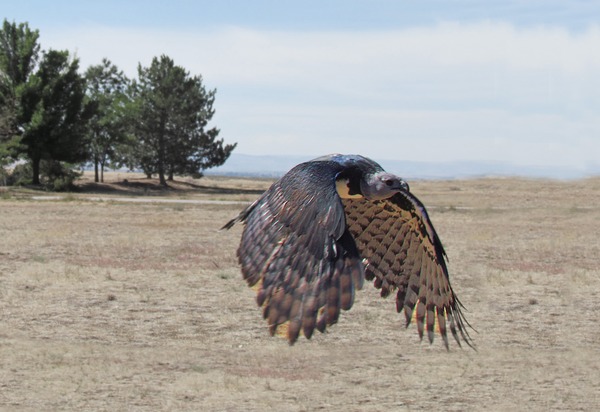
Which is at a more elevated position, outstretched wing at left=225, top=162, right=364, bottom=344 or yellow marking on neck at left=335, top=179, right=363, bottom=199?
yellow marking on neck at left=335, top=179, right=363, bottom=199

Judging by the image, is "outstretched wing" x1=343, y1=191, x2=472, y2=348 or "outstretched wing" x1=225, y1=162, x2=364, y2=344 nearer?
"outstretched wing" x1=225, y1=162, x2=364, y2=344

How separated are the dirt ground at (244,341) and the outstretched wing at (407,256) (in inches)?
204

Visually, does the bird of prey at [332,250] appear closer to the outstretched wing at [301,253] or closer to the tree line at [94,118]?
the outstretched wing at [301,253]

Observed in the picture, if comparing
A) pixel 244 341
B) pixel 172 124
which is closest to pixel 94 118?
pixel 172 124

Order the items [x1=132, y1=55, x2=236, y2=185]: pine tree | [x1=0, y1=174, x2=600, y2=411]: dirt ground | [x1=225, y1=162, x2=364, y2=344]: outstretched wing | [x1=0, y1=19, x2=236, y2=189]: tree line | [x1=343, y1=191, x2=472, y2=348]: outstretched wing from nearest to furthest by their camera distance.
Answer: [x1=225, y1=162, x2=364, y2=344]: outstretched wing
[x1=343, y1=191, x2=472, y2=348]: outstretched wing
[x1=0, y1=174, x2=600, y2=411]: dirt ground
[x1=0, y1=19, x2=236, y2=189]: tree line
[x1=132, y1=55, x2=236, y2=185]: pine tree

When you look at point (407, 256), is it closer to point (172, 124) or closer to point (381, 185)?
point (381, 185)

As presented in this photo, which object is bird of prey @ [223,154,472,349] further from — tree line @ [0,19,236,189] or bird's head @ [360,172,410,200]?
tree line @ [0,19,236,189]

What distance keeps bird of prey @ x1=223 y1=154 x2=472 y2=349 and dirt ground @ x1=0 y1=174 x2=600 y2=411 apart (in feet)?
17.2

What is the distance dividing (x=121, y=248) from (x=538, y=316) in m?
12.7

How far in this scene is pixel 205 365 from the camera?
11000 millimetres

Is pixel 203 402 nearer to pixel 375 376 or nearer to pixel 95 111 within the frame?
pixel 375 376

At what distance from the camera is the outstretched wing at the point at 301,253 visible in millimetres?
2903

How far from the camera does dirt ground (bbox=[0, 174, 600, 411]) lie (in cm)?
974

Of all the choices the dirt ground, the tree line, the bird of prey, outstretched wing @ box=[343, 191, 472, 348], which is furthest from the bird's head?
the tree line
